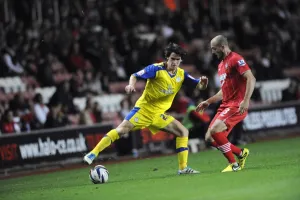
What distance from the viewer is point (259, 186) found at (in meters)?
9.06

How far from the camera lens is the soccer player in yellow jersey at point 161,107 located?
488 inches

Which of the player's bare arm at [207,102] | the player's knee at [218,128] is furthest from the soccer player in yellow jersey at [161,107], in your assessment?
the player's knee at [218,128]

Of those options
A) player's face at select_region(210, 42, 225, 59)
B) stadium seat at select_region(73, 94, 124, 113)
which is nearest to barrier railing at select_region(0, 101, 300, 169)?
stadium seat at select_region(73, 94, 124, 113)

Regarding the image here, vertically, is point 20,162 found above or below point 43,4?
below

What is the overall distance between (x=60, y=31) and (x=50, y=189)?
39.9 ft

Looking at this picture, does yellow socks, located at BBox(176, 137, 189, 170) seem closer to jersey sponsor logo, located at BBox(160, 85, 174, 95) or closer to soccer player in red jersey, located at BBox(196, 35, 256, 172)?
soccer player in red jersey, located at BBox(196, 35, 256, 172)

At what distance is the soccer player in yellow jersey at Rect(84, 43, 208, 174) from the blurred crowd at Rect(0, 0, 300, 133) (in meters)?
7.29

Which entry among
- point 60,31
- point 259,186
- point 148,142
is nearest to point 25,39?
point 60,31

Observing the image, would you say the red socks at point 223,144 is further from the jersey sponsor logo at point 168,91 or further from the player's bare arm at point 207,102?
the jersey sponsor logo at point 168,91

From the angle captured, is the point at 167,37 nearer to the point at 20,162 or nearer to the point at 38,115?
the point at 38,115

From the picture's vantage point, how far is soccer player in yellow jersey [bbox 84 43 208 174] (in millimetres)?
12398

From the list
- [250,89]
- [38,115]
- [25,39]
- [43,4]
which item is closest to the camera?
[250,89]

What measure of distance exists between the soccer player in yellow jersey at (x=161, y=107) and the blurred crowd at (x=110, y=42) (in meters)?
7.29

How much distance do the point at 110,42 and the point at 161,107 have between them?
12397 mm
